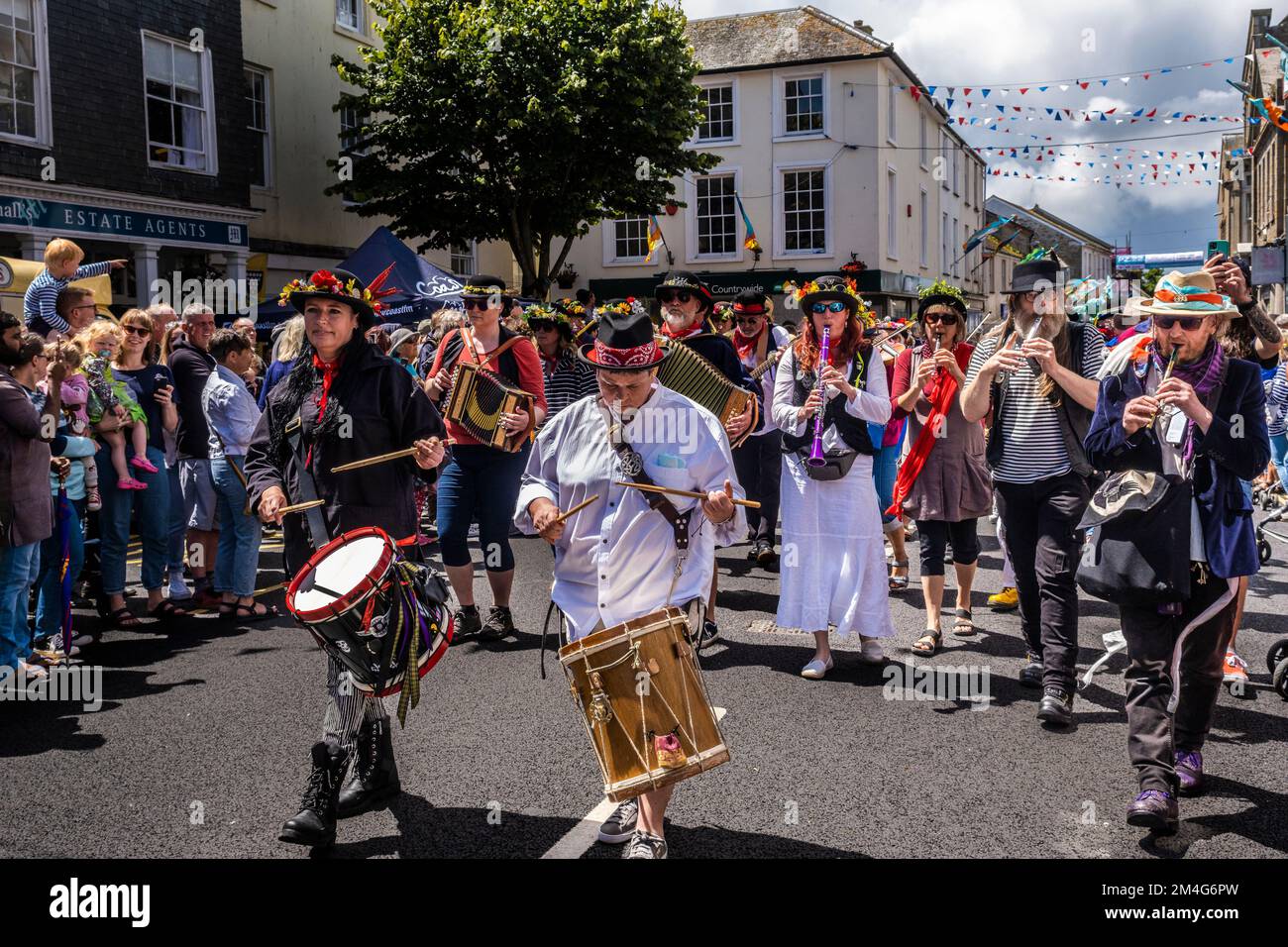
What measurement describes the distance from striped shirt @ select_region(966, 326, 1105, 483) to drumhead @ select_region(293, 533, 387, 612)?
3219mm

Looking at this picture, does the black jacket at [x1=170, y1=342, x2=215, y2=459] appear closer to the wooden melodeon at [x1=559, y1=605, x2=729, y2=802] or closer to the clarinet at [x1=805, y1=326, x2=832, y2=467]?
the clarinet at [x1=805, y1=326, x2=832, y2=467]

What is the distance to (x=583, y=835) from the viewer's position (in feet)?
13.8

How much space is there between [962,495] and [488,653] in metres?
3.13

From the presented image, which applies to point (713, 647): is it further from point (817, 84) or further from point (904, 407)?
point (817, 84)

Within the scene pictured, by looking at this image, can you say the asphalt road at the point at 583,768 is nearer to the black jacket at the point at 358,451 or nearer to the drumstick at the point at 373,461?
the black jacket at the point at 358,451

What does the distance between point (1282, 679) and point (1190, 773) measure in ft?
5.50

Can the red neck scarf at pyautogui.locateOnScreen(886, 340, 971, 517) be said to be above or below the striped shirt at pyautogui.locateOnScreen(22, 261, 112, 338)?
Result: below

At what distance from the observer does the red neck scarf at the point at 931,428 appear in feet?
24.1

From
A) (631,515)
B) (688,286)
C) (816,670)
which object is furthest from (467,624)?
(631,515)

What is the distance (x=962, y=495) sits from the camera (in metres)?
7.17

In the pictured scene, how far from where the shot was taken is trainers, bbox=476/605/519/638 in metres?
7.23

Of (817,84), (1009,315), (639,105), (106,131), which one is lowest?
(1009,315)

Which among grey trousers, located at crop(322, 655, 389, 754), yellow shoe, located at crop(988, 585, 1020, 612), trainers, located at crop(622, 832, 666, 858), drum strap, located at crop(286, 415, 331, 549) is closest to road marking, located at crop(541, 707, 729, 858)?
trainers, located at crop(622, 832, 666, 858)
